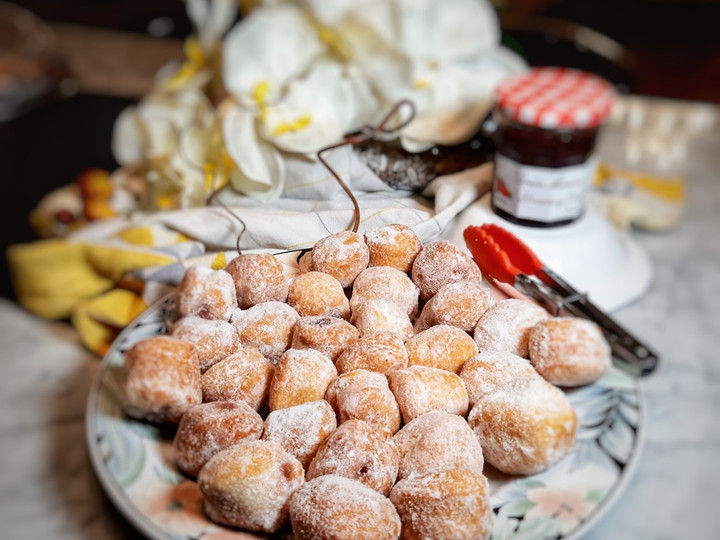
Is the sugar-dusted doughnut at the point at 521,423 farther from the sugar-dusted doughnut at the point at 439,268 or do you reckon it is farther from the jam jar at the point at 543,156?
the jam jar at the point at 543,156

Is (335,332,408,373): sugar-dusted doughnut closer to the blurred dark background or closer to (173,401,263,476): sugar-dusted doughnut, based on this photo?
(173,401,263,476): sugar-dusted doughnut

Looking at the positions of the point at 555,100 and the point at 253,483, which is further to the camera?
the point at 555,100

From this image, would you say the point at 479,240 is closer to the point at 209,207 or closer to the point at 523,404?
the point at 523,404

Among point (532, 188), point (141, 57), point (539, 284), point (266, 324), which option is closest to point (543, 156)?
point (532, 188)

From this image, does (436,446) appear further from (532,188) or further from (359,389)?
(532,188)

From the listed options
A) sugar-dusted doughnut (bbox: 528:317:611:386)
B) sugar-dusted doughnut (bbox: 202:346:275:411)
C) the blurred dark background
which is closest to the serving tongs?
sugar-dusted doughnut (bbox: 528:317:611:386)

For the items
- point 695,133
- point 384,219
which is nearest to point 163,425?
point 384,219
